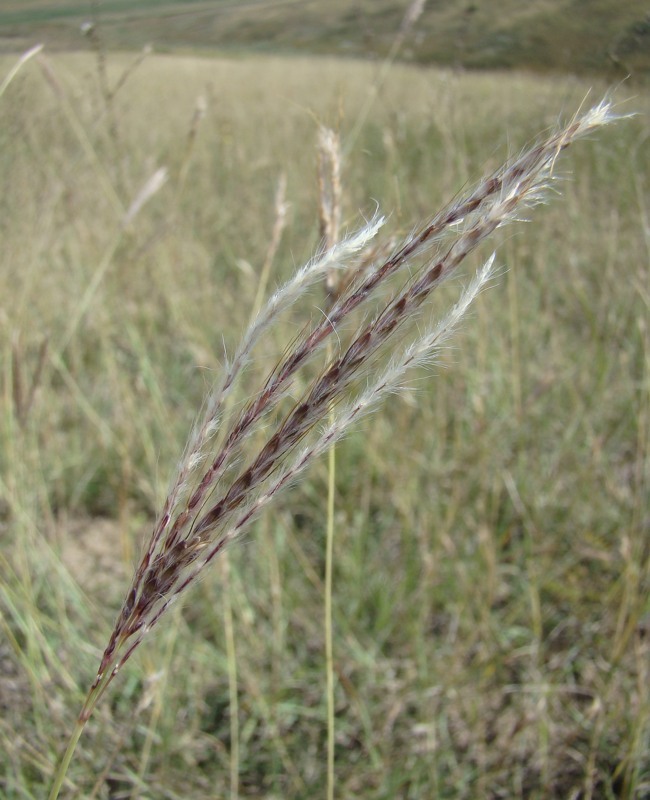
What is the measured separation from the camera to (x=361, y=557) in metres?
1.66

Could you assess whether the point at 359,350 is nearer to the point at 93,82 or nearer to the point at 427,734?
the point at 427,734

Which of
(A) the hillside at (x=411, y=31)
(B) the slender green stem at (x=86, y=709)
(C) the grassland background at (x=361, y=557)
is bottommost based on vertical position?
(C) the grassland background at (x=361, y=557)

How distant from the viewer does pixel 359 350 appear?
1.08ft

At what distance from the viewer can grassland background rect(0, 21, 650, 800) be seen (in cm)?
122

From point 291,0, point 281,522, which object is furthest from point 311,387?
point 291,0

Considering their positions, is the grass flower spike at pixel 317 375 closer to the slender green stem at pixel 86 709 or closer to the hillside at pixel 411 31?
the slender green stem at pixel 86 709

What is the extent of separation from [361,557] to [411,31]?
1628 millimetres

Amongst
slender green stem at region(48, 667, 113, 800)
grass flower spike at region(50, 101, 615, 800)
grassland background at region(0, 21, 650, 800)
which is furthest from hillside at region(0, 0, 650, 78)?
slender green stem at region(48, 667, 113, 800)

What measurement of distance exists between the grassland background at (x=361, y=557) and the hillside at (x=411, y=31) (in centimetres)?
16

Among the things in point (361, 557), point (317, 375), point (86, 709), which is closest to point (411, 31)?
point (361, 557)

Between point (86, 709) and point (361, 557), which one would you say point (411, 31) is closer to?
point (361, 557)

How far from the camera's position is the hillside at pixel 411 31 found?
139 centimetres

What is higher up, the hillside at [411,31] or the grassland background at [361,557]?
the hillside at [411,31]

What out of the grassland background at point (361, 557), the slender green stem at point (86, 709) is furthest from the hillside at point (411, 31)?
the slender green stem at point (86, 709)
